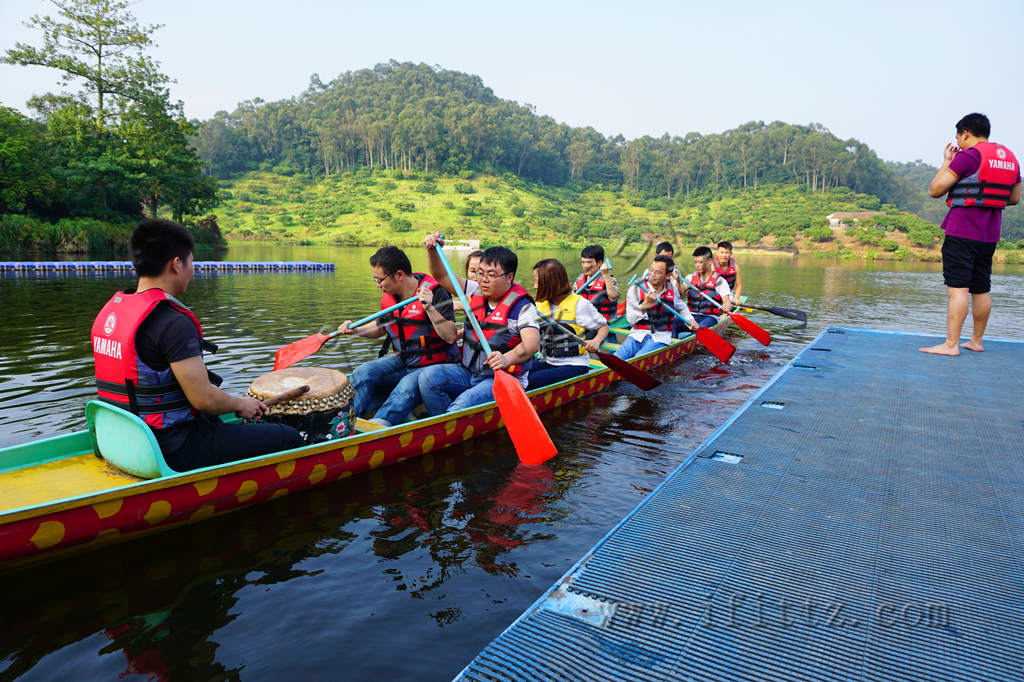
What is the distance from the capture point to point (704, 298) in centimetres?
1131

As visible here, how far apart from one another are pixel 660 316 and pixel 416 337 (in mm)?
5114

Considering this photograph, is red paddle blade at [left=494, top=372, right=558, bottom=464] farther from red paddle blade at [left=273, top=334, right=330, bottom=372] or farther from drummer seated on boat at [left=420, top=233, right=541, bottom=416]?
red paddle blade at [left=273, top=334, right=330, bottom=372]

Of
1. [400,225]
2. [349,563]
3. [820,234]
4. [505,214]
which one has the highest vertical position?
[505,214]

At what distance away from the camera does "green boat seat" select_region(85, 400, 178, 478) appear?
3.50 meters

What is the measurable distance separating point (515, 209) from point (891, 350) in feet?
250

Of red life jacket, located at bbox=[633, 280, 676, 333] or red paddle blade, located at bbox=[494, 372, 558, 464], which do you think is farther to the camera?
red life jacket, located at bbox=[633, 280, 676, 333]

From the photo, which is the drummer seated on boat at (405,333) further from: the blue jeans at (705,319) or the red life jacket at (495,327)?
the blue jeans at (705,319)

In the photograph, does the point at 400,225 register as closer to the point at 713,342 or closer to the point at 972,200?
the point at 713,342

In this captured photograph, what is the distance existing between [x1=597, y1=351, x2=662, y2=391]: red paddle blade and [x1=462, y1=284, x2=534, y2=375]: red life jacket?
1619mm

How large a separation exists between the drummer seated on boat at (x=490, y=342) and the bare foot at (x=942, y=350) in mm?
4585

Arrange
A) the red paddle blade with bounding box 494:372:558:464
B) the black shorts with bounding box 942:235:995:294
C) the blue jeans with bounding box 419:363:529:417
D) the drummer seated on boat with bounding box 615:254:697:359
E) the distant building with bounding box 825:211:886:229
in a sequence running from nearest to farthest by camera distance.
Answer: the red paddle blade with bounding box 494:372:558:464, the blue jeans with bounding box 419:363:529:417, the black shorts with bounding box 942:235:995:294, the drummer seated on boat with bounding box 615:254:697:359, the distant building with bounding box 825:211:886:229

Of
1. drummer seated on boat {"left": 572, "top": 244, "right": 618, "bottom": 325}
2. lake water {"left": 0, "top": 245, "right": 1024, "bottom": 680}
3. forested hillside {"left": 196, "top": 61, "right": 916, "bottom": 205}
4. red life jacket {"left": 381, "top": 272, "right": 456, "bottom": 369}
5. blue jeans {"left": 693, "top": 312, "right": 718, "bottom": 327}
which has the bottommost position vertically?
lake water {"left": 0, "top": 245, "right": 1024, "bottom": 680}

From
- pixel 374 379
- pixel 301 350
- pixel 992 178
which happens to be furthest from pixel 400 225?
pixel 992 178

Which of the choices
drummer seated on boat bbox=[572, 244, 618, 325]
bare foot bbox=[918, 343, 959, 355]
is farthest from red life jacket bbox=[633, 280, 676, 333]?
bare foot bbox=[918, 343, 959, 355]
